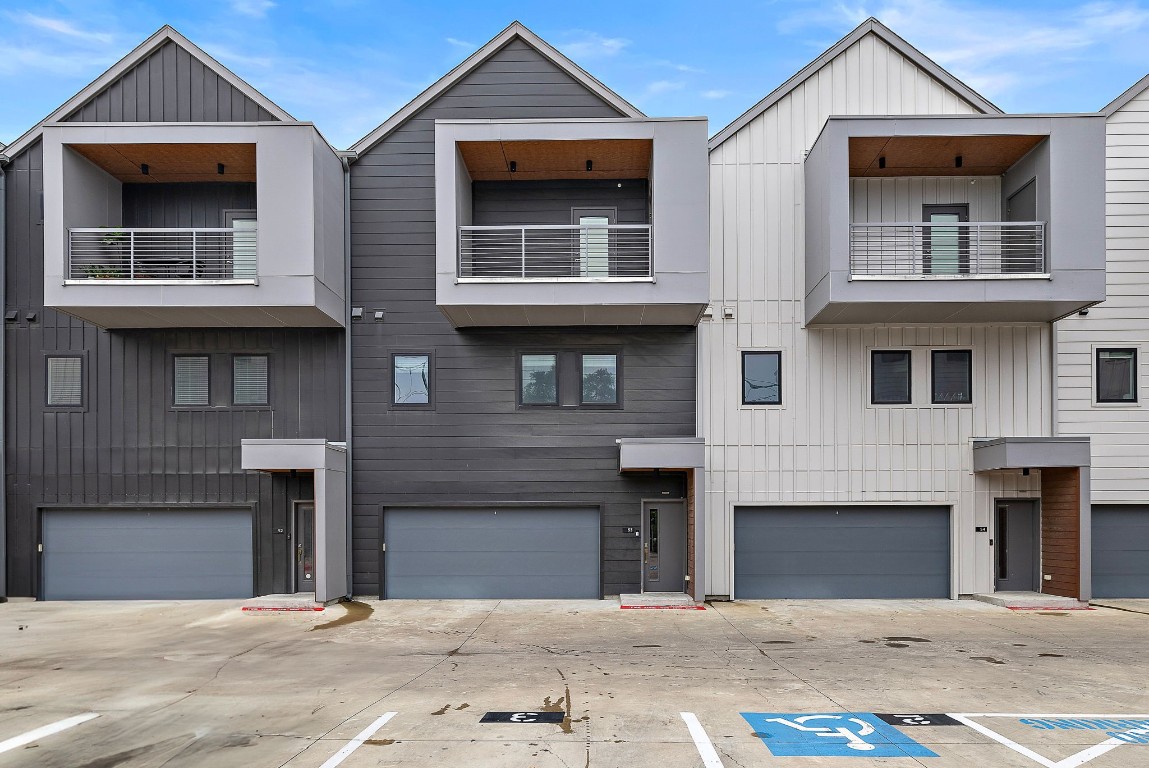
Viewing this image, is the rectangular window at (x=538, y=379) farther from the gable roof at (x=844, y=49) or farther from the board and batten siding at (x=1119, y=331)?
the board and batten siding at (x=1119, y=331)

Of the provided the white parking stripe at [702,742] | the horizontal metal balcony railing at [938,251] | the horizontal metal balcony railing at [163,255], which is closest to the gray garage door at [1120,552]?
the horizontal metal balcony railing at [938,251]

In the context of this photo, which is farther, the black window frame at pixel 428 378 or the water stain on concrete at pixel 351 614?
the black window frame at pixel 428 378

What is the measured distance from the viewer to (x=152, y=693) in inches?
319

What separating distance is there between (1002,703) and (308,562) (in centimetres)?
1170

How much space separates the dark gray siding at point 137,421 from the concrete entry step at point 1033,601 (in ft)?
41.6

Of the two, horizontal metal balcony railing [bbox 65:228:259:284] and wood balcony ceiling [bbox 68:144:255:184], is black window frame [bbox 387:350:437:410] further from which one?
wood balcony ceiling [bbox 68:144:255:184]

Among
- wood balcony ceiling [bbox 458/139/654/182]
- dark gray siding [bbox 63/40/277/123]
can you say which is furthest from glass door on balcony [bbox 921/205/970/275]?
dark gray siding [bbox 63/40/277/123]

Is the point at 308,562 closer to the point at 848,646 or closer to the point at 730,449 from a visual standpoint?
the point at 730,449

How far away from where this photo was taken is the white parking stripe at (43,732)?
21.5ft

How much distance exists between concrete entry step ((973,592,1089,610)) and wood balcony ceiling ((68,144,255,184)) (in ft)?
52.3

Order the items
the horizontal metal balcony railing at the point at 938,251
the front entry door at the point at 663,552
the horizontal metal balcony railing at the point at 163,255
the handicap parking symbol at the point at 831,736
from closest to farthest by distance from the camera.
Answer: the handicap parking symbol at the point at 831,736 → the horizontal metal balcony railing at the point at 163,255 → the horizontal metal balcony railing at the point at 938,251 → the front entry door at the point at 663,552

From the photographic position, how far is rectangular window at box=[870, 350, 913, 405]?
14.4 m

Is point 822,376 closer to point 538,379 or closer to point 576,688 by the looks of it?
point 538,379

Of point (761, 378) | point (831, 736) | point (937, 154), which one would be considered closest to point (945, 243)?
point (937, 154)
